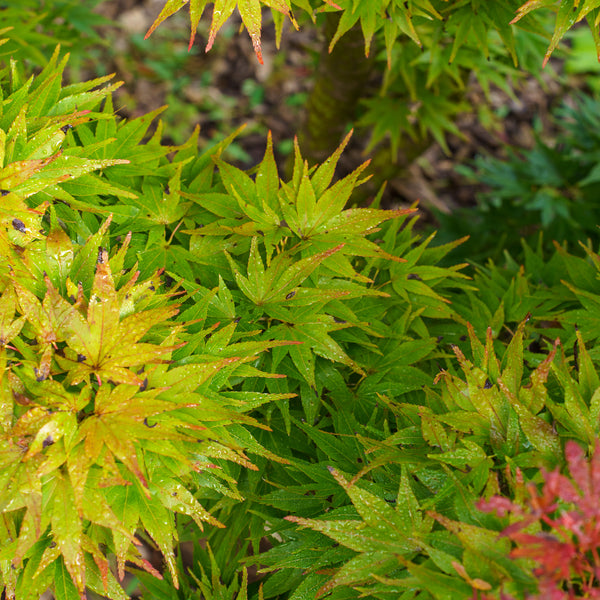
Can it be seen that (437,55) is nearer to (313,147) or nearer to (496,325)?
(313,147)

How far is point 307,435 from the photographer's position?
3.50 ft

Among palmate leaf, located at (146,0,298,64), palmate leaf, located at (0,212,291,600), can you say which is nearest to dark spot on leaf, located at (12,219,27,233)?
palmate leaf, located at (0,212,291,600)

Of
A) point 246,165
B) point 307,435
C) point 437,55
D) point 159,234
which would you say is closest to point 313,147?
point 437,55

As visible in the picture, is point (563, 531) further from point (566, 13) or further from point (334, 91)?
point (334, 91)

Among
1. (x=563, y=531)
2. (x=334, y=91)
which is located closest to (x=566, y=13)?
(x=563, y=531)

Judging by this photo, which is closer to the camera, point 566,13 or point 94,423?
point 94,423

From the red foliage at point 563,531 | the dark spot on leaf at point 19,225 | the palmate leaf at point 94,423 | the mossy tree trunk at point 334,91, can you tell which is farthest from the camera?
the mossy tree trunk at point 334,91

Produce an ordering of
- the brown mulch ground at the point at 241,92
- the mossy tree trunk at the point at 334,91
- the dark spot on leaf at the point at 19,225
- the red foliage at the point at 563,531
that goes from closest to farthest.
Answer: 1. the red foliage at the point at 563,531
2. the dark spot on leaf at the point at 19,225
3. the mossy tree trunk at the point at 334,91
4. the brown mulch ground at the point at 241,92

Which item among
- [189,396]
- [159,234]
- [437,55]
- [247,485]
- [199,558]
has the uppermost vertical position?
[437,55]

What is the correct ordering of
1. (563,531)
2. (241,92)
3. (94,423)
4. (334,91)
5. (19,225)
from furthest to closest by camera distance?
(241,92) → (334,91) → (19,225) → (94,423) → (563,531)

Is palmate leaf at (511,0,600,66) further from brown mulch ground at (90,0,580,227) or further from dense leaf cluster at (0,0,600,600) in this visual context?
brown mulch ground at (90,0,580,227)

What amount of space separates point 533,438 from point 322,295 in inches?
15.7

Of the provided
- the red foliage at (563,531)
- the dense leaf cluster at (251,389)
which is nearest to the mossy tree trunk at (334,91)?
the dense leaf cluster at (251,389)

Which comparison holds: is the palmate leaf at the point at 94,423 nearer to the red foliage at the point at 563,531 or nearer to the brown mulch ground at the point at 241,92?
the red foliage at the point at 563,531
